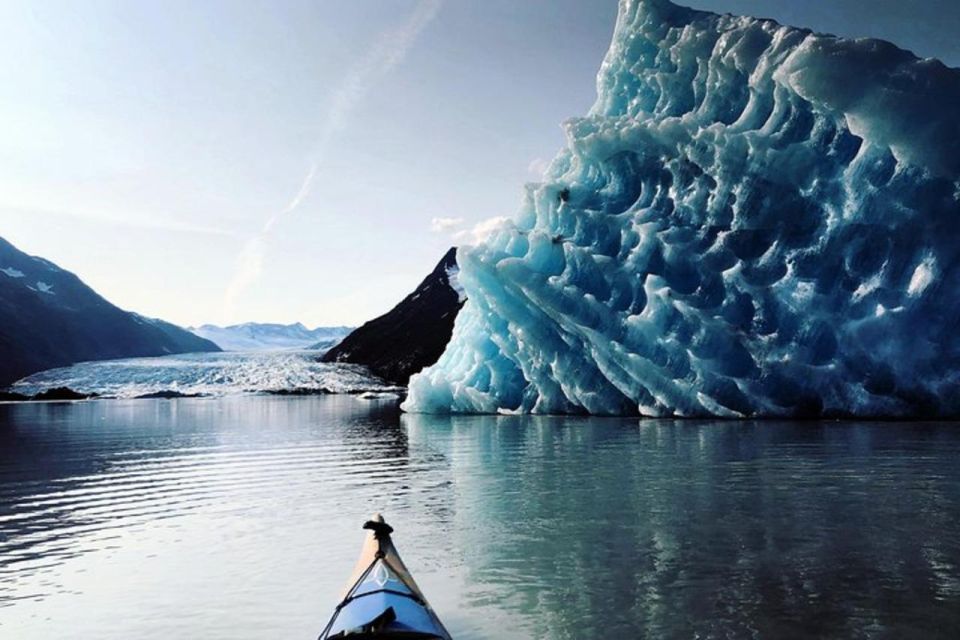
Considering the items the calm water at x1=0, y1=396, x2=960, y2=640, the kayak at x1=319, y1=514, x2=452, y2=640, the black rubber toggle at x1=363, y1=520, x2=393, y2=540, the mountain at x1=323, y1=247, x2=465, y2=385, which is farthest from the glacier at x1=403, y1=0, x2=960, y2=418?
the mountain at x1=323, y1=247, x2=465, y2=385

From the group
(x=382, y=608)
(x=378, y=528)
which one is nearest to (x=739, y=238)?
(x=378, y=528)

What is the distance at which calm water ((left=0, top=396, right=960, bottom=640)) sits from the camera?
8.57 m

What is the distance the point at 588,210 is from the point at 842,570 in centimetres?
2776

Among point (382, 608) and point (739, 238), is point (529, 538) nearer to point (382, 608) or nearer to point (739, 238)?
point (382, 608)

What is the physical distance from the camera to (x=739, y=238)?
31.8 m

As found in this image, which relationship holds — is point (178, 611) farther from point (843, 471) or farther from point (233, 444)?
point (233, 444)

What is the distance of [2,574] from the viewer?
10.9 metres

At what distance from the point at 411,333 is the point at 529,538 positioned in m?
128

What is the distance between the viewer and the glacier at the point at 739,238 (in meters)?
27.7

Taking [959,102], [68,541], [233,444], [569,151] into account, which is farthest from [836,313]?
[68,541]

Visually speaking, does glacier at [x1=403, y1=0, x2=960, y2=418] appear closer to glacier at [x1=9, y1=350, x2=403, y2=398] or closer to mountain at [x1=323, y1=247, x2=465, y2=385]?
glacier at [x1=9, y1=350, x2=403, y2=398]

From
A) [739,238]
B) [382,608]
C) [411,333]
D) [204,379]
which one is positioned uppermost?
[411,333]

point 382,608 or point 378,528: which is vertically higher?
point 378,528

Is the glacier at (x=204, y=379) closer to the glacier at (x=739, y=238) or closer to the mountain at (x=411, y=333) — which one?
the mountain at (x=411, y=333)
